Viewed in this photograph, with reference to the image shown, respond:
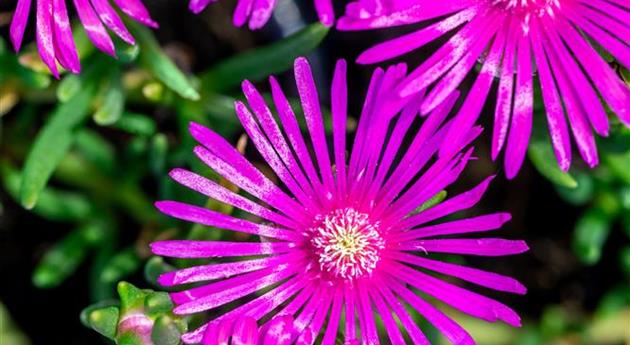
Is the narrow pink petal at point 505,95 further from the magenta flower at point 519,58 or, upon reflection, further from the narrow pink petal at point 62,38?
the narrow pink petal at point 62,38

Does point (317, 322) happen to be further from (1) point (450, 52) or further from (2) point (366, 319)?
(1) point (450, 52)

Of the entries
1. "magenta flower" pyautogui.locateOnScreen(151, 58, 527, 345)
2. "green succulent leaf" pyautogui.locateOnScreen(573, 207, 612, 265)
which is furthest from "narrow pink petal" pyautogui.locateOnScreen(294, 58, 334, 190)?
"green succulent leaf" pyautogui.locateOnScreen(573, 207, 612, 265)

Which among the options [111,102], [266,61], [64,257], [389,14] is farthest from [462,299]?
[64,257]

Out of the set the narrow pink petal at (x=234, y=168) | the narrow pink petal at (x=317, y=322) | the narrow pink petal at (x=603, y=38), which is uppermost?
the narrow pink petal at (x=603, y=38)

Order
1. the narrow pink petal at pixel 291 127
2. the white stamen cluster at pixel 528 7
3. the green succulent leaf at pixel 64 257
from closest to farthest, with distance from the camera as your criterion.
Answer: the narrow pink petal at pixel 291 127 < the white stamen cluster at pixel 528 7 < the green succulent leaf at pixel 64 257

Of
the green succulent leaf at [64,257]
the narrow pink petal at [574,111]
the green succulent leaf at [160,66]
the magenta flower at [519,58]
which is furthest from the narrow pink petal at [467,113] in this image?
the green succulent leaf at [64,257]

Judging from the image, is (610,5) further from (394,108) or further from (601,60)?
(394,108)

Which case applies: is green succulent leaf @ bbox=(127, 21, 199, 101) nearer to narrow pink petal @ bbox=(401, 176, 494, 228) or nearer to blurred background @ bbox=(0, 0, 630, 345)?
blurred background @ bbox=(0, 0, 630, 345)
